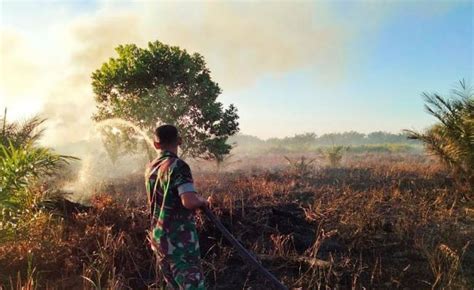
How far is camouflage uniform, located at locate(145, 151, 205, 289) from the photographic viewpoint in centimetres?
391

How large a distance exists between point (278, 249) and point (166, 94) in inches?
395

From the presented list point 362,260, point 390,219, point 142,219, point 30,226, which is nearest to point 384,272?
point 362,260

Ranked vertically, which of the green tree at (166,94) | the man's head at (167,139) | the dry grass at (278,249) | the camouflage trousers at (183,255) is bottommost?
the dry grass at (278,249)

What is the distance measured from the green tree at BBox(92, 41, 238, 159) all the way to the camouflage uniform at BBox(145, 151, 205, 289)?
11671mm

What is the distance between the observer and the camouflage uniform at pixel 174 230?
3910mm

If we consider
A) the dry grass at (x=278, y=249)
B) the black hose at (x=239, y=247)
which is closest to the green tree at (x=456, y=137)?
the dry grass at (x=278, y=249)

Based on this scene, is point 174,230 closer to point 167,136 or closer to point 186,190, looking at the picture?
point 186,190

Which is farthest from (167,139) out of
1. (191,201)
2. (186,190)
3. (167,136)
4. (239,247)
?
(239,247)

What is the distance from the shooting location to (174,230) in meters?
3.96

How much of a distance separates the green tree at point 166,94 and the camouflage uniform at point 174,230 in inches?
459

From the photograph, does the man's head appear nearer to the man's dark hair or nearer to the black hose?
the man's dark hair

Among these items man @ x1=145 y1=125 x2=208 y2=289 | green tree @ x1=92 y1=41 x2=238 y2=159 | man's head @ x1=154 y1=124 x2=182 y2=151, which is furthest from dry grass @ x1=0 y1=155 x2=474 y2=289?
green tree @ x1=92 y1=41 x2=238 y2=159

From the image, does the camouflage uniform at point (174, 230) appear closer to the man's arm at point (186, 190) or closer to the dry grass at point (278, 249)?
the man's arm at point (186, 190)

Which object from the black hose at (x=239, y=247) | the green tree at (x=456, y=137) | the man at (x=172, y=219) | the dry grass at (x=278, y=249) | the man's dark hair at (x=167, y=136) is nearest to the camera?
the black hose at (x=239, y=247)
